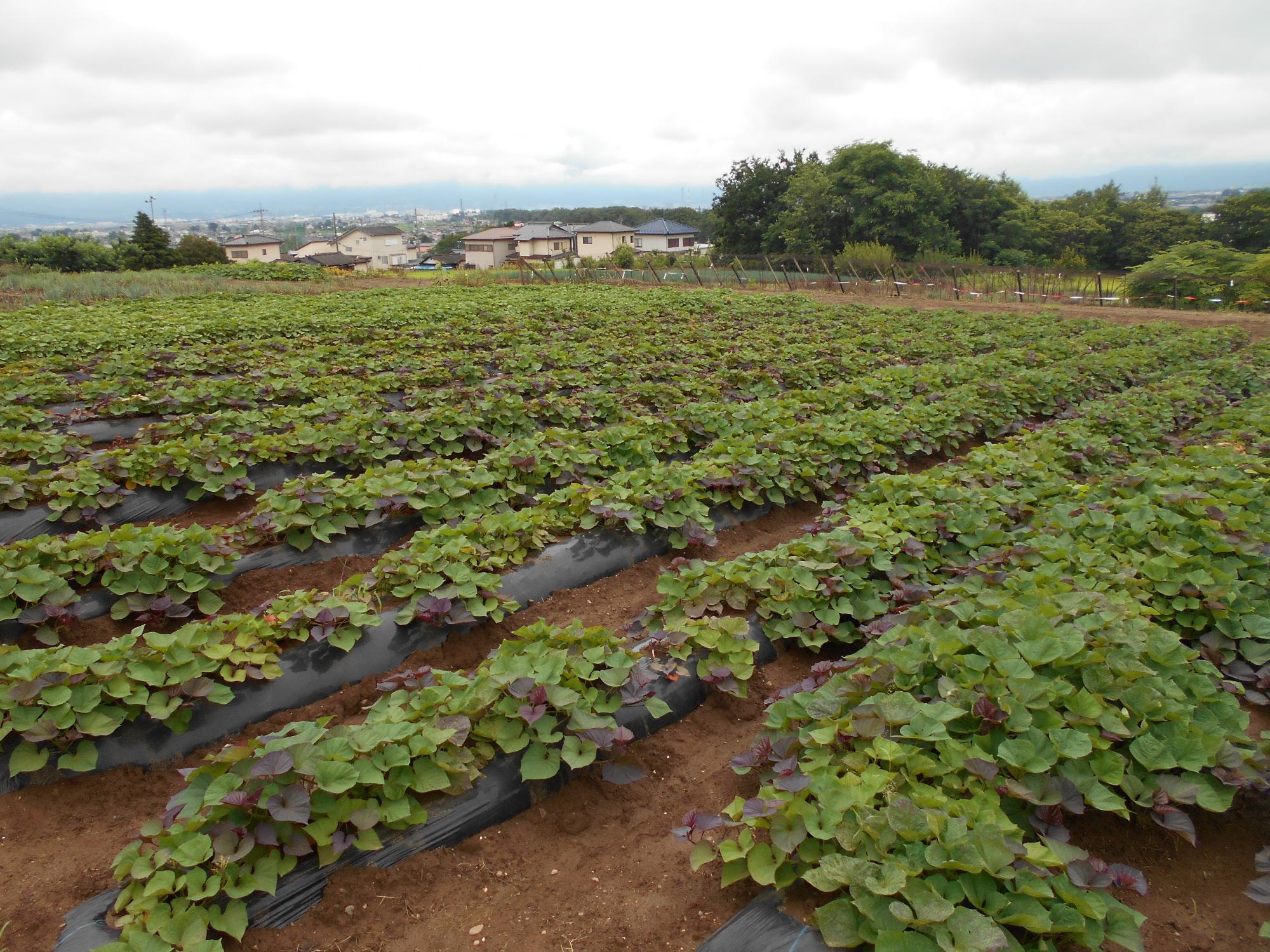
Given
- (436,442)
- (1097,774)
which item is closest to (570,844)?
(1097,774)

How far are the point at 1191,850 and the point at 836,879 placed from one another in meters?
1.59

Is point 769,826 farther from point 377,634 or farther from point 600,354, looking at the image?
point 600,354

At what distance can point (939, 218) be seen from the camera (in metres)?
39.8

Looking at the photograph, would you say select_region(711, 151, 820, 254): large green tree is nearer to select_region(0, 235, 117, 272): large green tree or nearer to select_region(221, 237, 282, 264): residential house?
select_region(0, 235, 117, 272): large green tree

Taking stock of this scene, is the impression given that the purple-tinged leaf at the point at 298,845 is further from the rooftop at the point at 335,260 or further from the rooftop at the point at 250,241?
the rooftop at the point at 250,241

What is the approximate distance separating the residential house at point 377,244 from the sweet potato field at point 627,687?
337 feet

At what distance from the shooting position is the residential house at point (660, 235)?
71750mm

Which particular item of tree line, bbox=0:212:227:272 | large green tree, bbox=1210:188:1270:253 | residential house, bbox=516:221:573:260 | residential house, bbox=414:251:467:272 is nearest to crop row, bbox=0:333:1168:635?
tree line, bbox=0:212:227:272

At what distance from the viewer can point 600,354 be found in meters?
11.2

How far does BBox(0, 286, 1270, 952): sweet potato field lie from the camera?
7.89ft

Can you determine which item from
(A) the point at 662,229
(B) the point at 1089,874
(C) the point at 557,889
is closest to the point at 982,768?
(B) the point at 1089,874

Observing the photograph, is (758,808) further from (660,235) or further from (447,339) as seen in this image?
(660,235)

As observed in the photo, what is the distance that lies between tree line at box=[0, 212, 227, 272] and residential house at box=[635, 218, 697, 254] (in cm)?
3905

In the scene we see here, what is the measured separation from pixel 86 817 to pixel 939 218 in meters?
44.3
